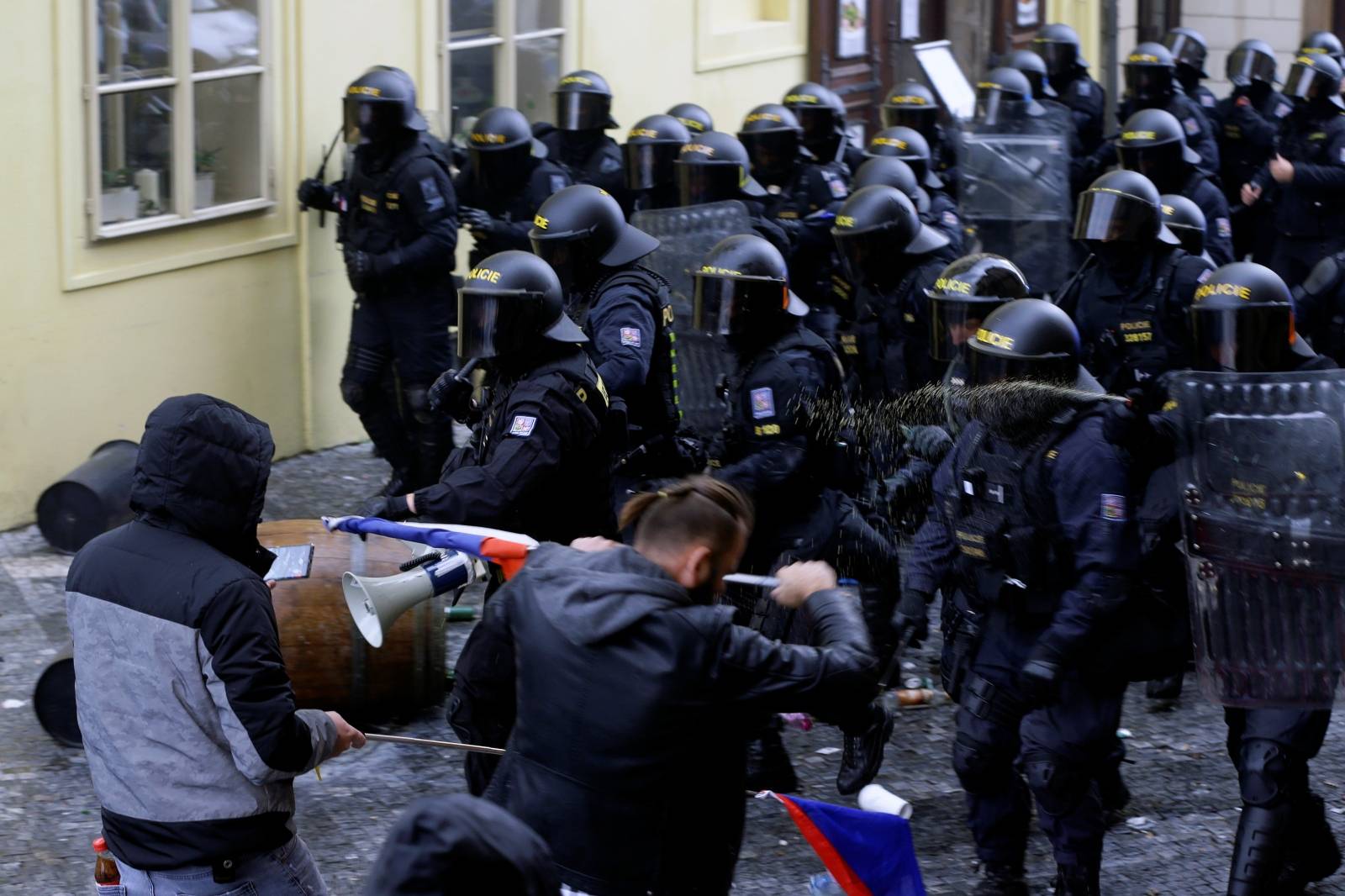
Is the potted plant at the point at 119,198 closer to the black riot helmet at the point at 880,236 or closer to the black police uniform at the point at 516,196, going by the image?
the black police uniform at the point at 516,196

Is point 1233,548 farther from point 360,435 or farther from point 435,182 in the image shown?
point 360,435

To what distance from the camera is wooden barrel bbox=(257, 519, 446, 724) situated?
6.24 m

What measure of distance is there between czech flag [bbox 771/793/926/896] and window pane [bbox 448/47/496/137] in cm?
742

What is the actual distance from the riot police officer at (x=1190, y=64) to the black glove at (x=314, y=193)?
7.30 m

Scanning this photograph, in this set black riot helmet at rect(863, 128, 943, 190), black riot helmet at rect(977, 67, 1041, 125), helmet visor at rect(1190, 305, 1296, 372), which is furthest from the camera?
black riot helmet at rect(977, 67, 1041, 125)

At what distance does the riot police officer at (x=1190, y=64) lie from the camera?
558 inches

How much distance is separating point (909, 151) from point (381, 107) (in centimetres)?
334

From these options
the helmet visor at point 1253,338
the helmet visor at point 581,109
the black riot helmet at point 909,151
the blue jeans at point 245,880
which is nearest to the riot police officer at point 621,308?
the helmet visor at point 1253,338

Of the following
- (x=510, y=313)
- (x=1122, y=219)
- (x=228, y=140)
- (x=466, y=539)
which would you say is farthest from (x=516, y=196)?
(x=466, y=539)

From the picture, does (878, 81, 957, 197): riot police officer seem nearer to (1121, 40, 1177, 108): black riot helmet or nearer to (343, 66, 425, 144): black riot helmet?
(1121, 40, 1177, 108): black riot helmet

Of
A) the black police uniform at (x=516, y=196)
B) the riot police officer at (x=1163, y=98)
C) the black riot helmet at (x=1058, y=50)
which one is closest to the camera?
the black police uniform at (x=516, y=196)

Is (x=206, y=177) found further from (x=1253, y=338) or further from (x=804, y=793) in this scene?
(x=1253, y=338)

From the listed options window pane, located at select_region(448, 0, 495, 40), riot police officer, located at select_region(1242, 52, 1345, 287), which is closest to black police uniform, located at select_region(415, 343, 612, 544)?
window pane, located at select_region(448, 0, 495, 40)

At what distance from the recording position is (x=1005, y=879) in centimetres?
533
